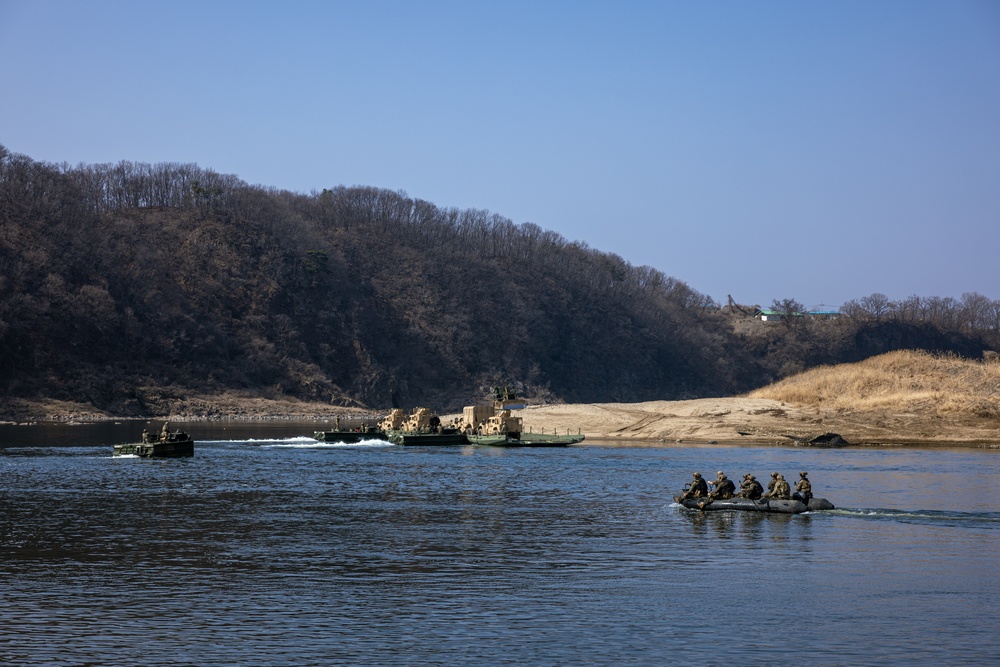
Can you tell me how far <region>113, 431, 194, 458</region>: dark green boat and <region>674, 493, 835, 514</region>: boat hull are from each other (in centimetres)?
4312

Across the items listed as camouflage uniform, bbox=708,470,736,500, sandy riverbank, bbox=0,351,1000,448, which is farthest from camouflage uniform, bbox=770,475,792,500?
sandy riverbank, bbox=0,351,1000,448

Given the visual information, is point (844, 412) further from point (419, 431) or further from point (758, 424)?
point (419, 431)

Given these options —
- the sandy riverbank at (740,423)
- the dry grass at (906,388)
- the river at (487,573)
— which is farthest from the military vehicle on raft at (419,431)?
the river at (487,573)

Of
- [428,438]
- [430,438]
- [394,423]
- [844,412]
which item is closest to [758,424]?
[844,412]

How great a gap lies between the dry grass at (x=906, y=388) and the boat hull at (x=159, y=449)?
53.9 metres

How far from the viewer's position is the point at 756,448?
8800 cm

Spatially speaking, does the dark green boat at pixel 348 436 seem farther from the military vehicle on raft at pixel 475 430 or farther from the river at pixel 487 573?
the river at pixel 487 573

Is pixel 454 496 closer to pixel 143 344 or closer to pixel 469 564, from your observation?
pixel 469 564

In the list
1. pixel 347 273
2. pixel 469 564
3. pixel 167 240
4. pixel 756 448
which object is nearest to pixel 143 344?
pixel 167 240

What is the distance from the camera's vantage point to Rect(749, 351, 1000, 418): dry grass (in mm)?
94188

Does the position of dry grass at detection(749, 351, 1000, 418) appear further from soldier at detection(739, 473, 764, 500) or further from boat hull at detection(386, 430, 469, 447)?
soldier at detection(739, 473, 764, 500)

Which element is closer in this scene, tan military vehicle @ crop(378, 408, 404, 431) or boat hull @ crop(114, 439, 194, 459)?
boat hull @ crop(114, 439, 194, 459)

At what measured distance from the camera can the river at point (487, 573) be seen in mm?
23219

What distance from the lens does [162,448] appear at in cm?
7750
